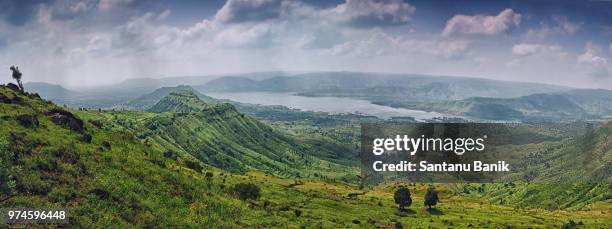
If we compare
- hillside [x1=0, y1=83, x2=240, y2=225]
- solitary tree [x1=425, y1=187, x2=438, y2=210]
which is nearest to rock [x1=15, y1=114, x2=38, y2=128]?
hillside [x1=0, y1=83, x2=240, y2=225]

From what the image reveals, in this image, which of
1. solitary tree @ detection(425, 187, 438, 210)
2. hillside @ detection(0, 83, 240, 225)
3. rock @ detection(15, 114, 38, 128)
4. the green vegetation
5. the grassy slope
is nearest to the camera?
hillside @ detection(0, 83, 240, 225)

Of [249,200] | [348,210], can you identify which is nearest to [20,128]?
[249,200]

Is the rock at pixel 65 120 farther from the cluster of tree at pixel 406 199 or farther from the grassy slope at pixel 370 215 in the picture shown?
the cluster of tree at pixel 406 199

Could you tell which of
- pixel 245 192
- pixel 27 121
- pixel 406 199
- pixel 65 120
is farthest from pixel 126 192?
pixel 406 199

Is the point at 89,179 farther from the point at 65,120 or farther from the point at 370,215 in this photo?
the point at 370,215

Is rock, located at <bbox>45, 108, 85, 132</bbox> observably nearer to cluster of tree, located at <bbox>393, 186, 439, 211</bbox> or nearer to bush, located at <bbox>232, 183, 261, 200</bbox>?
bush, located at <bbox>232, 183, 261, 200</bbox>

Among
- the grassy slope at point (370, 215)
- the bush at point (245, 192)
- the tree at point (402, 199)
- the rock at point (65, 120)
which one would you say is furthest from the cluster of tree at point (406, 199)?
the rock at point (65, 120)

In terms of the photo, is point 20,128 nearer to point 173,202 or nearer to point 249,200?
point 173,202
